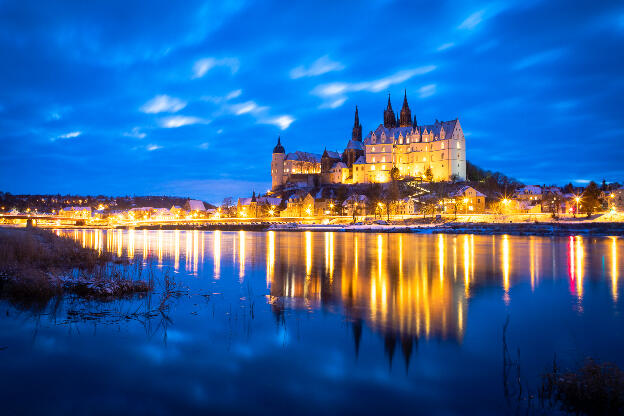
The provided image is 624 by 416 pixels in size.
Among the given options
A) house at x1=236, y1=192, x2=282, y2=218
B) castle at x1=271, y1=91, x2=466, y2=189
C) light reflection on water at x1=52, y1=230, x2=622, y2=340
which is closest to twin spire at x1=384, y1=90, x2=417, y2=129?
castle at x1=271, y1=91, x2=466, y2=189

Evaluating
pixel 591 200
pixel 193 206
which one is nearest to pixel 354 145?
pixel 591 200

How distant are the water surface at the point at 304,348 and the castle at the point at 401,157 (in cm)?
9552

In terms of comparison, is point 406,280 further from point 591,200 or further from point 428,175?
point 428,175

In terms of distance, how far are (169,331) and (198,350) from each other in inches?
68.2

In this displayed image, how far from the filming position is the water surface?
691 cm

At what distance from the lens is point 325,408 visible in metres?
6.60

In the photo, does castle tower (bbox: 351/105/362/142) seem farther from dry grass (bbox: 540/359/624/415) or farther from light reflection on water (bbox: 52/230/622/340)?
dry grass (bbox: 540/359/624/415)

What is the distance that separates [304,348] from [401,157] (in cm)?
11029

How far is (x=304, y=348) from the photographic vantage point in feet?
30.6

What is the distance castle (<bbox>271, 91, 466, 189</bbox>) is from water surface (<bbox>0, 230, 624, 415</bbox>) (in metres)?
95.5

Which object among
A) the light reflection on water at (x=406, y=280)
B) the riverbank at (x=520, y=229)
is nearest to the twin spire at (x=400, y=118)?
the riverbank at (x=520, y=229)

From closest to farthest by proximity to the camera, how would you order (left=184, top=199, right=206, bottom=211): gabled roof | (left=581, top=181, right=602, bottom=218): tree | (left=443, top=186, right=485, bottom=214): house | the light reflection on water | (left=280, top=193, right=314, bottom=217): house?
the light reflection on water < (left=581, top=181, right=602, bottom=218): tree < (left=443, top=186, right=485, bottom=214): house < (left=280, top=193, right=314, bottom=217): house < (left=184, top=199, right=206, bottom=211): gabled roof

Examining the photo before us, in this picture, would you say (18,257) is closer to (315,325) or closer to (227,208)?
(315,325)

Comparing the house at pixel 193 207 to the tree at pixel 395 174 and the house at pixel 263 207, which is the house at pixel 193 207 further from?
the tree at pixel 395 174
